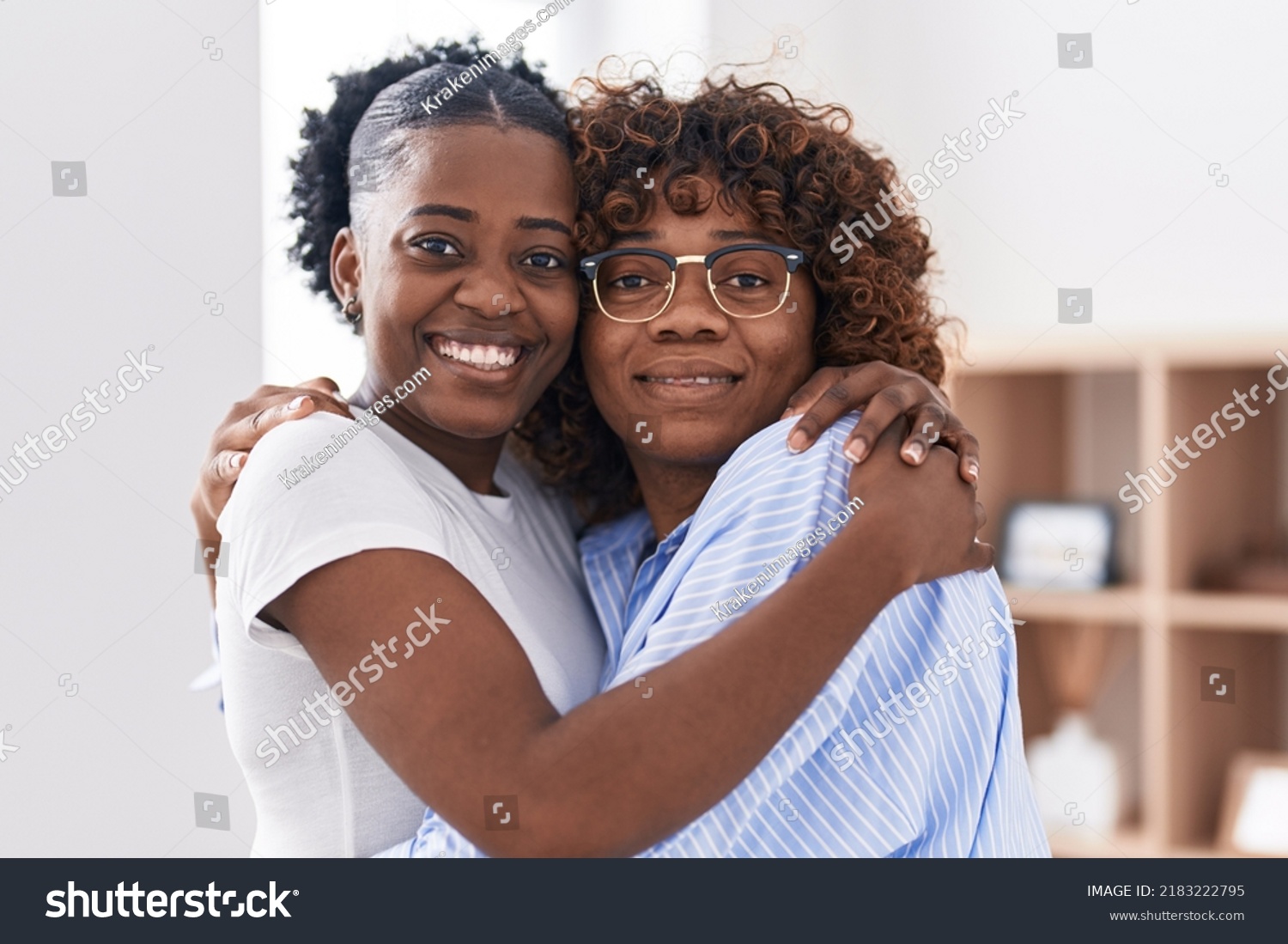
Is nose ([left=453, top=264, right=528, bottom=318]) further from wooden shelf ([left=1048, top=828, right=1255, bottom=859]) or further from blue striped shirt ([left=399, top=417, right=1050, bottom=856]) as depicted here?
wooden shelf ([left=1048, top=828, right=1255, bottom=859])

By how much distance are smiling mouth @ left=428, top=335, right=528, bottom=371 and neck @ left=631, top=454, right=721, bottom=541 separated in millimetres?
221

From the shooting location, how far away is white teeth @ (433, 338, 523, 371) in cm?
112

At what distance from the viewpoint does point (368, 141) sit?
1.18 metres

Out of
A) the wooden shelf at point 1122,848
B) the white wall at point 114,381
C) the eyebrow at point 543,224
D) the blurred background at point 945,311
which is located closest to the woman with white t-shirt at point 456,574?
the eyebrow at point 543,224

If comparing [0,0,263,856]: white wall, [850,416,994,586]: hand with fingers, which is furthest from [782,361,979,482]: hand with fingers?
[0,0,263,856]: white wall

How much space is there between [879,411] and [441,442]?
1.49 ft

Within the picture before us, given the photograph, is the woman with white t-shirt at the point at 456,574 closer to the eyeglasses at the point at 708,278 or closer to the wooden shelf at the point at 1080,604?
the eyeglasses at the point at 708,278

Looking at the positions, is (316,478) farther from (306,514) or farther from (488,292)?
(488,292)

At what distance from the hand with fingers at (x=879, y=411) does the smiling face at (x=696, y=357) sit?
0.09 metres

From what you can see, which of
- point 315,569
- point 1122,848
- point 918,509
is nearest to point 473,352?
point 315,569

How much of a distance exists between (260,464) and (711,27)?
2068mm

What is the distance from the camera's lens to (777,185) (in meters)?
1.17
